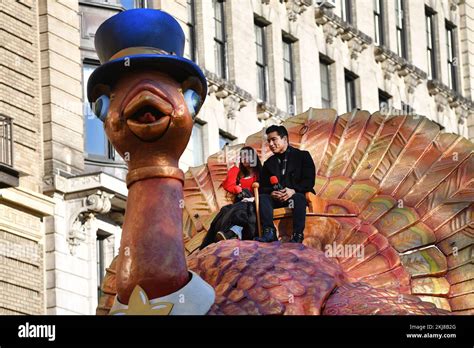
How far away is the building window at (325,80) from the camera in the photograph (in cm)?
4869

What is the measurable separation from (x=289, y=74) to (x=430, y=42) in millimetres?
9910

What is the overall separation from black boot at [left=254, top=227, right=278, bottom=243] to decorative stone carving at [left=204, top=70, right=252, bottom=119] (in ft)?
86.0

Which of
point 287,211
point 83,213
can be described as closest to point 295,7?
point 83,213

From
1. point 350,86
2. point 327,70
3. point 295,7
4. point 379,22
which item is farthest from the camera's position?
Result: point 379,22

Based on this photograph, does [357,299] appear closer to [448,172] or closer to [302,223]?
[302,223]

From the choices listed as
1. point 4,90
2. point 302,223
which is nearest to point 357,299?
point 302,223

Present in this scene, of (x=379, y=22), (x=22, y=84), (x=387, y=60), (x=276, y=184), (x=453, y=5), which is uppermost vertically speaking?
(x=453, y=5)

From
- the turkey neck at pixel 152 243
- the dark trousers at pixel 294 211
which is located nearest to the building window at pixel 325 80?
the dark trousers at pixel 294 211

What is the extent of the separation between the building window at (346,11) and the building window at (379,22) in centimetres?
152

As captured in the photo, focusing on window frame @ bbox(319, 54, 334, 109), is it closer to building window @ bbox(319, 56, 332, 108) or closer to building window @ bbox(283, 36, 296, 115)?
building window @ bbox(319, 56, 332, 108)

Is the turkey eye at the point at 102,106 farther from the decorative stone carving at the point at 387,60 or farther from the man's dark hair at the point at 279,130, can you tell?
the decorative stone carving at the point at 387,60

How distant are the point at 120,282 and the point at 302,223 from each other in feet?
8.97

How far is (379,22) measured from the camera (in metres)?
53.2

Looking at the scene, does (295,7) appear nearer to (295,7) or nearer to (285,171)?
(295,7)
